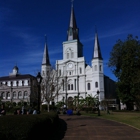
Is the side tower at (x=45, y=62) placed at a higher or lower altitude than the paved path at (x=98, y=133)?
higher

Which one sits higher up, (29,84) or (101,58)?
(101,58)

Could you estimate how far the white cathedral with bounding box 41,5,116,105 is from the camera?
203 ft

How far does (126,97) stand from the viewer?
44.5m

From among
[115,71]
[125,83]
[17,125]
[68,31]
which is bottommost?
[17,125]

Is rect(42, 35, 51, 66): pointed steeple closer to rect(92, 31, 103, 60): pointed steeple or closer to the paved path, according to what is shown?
rect(92, 31, 103, 60): pointed steeple

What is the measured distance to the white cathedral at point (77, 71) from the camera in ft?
203

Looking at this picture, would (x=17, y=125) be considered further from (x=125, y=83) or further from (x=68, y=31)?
(x=68, y=31)

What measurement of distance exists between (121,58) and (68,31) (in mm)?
30730

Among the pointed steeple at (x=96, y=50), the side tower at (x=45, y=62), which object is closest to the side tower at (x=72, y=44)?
the side tower at (x=45, y=62)

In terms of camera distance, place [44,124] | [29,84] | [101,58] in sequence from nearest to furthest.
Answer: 1. [44,124]
2. [101,58]
3. [29,84]

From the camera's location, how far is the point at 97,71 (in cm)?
6172

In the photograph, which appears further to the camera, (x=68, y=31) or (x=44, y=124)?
(x=68, y=31)

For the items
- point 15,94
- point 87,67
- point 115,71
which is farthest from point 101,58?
point 15,94

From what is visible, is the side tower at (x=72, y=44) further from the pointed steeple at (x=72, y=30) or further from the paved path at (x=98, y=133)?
the paved path at (x=98, y=133)
